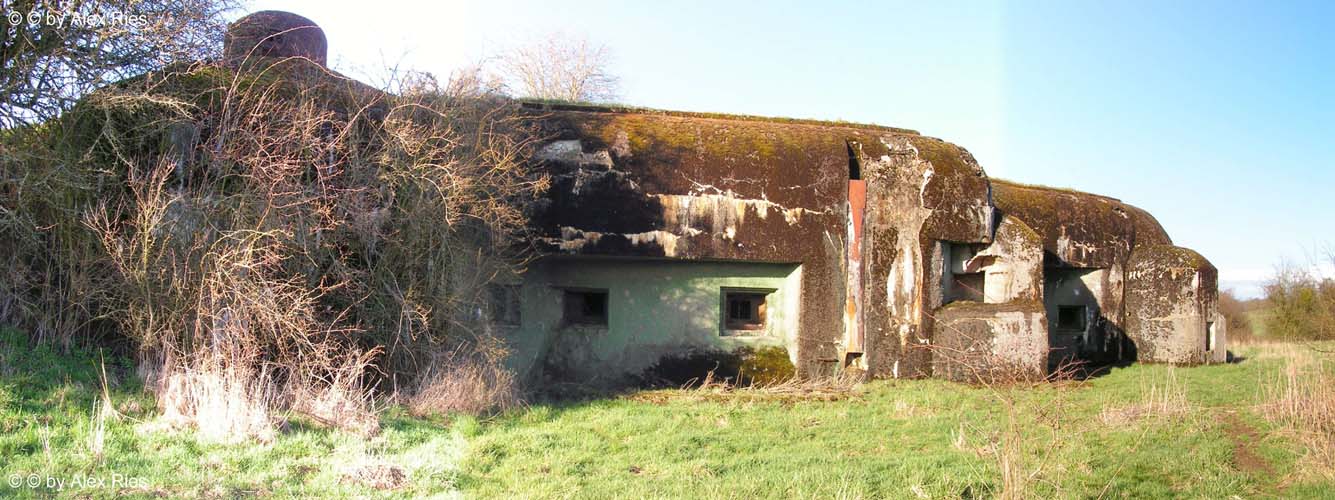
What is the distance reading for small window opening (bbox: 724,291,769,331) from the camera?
949cm

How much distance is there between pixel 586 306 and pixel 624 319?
0.55 m

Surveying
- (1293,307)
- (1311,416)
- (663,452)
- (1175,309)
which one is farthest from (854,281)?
(1293,307)

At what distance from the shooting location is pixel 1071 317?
12.8 m

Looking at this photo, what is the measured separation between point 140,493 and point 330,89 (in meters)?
3.92

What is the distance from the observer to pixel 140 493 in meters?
4.28

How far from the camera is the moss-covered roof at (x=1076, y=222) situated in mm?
12070

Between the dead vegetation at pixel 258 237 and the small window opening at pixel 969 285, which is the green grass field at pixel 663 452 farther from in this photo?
the small window opening at pixel 969 285

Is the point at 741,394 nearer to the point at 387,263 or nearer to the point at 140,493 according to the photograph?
the point at 387,263

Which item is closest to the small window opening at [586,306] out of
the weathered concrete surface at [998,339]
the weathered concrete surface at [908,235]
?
the weathered concrete surface at [908,235]

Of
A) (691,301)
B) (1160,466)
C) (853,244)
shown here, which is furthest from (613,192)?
(1160,466)

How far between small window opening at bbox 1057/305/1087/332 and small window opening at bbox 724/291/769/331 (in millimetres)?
5454

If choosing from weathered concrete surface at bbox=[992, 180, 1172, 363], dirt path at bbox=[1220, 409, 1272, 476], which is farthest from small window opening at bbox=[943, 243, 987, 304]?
dirt path at bbox=[1220, 409, 1272, 476]

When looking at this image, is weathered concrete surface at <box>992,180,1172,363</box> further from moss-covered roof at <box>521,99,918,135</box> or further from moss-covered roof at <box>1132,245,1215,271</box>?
moss-covered roof at <box>521,99,918,135</box>

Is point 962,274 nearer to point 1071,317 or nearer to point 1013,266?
point 1013,266
